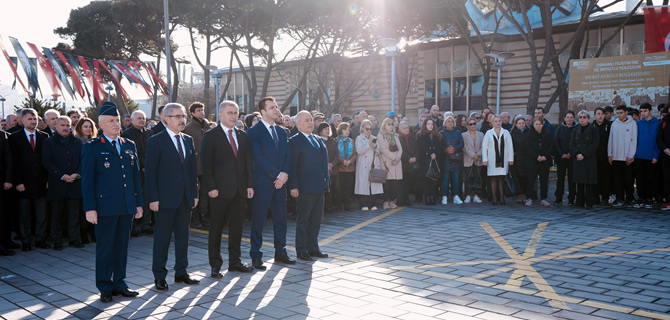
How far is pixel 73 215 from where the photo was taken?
8281mm

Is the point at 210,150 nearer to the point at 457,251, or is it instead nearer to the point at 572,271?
the point at 457,251

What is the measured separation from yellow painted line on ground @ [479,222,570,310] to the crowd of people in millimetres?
2416

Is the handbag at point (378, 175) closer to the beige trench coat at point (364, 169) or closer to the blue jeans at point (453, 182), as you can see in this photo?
the beige trench coat at point (364, 169)

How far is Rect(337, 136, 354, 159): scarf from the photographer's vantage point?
460 inches

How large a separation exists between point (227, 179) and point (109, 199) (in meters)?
1.35

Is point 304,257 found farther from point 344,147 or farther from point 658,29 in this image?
point 658,29

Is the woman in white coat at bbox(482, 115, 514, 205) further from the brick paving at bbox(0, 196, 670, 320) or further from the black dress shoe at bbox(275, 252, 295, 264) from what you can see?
the black dress shoe at bbox(275, 252, 295, 264)

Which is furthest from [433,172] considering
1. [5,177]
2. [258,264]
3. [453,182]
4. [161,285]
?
[5,177]

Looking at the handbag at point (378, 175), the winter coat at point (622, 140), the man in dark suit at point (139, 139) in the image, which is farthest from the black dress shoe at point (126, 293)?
the winter coat at point (622, 140)

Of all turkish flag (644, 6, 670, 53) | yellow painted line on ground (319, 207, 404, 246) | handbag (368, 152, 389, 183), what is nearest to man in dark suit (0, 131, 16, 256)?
yellow painted line on ground (319, 207, 404, 246)

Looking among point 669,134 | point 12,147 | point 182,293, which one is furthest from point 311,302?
point 669,134

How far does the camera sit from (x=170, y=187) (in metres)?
5.84

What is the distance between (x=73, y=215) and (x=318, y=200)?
145 inches

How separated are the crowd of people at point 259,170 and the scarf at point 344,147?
0.03m
